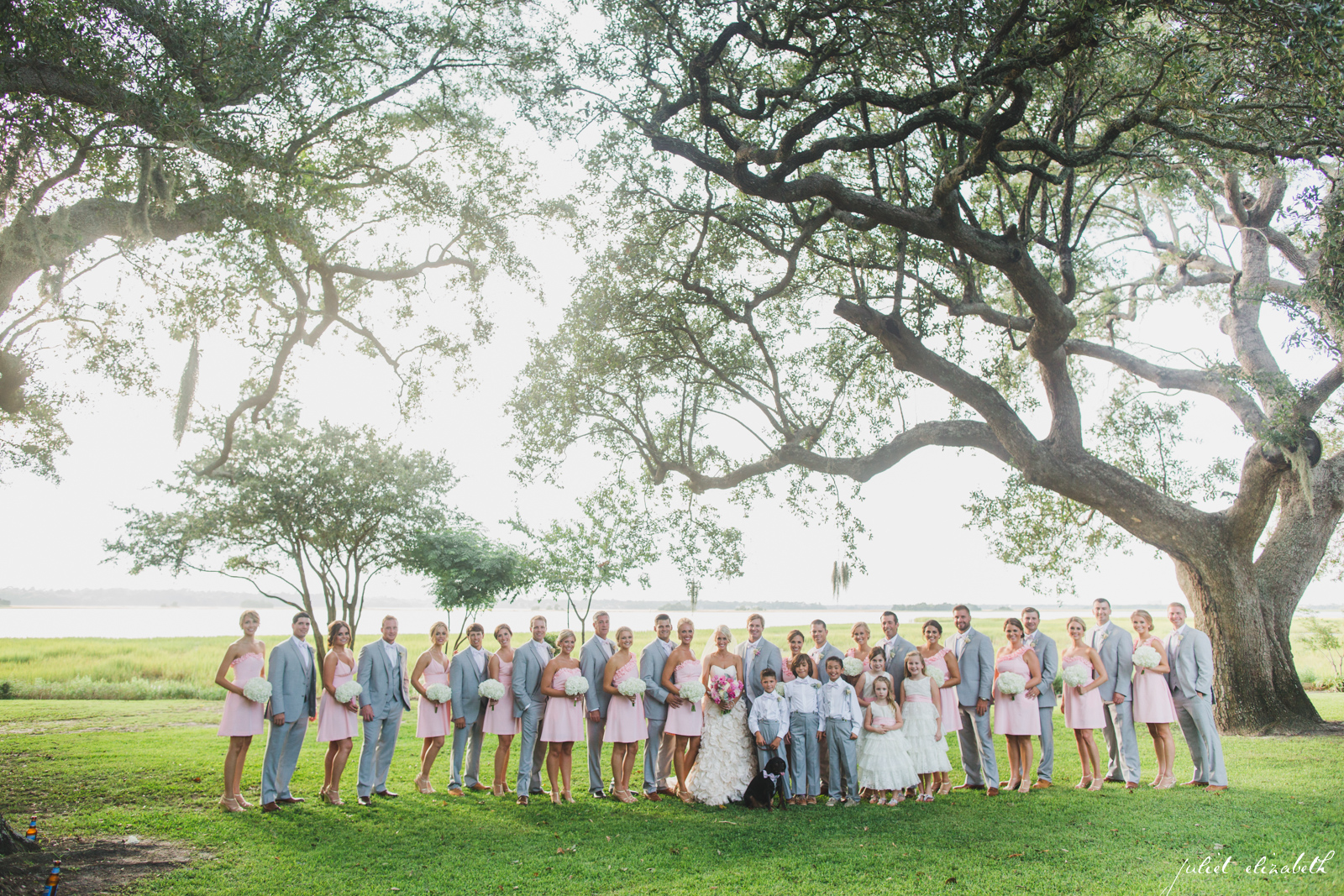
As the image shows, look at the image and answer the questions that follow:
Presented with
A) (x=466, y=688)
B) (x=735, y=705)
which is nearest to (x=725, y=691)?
(x=735, y=705)

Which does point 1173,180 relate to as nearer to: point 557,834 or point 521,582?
point 557,834

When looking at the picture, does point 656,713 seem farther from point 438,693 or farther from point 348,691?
point 348,691

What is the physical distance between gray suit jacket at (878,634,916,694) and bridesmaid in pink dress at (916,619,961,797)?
0.18 meters

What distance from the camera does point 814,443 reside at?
14.4 metres

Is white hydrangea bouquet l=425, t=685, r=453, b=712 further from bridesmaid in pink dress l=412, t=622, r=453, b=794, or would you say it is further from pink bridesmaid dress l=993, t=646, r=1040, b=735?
pink bridesmaid dress l=993, t=646, r=1040, b=735

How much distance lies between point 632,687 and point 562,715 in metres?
0.83

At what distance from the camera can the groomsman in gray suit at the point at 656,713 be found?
8.91 meters

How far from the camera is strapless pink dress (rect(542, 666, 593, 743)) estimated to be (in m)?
8.57

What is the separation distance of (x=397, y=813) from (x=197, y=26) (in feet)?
28.2

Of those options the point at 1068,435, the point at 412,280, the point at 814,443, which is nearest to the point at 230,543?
the point at 412,280

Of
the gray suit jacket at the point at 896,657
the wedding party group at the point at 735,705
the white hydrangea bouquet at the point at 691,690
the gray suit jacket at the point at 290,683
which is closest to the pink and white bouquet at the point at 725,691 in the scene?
the wedding party group at the point at 735,705

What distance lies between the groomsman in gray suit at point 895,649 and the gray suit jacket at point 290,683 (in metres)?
6.35

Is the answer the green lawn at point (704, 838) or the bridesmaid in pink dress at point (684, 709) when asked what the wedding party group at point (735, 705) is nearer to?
the bridesmaid in pink dress at point (684, 709)

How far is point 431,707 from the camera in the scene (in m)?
9.05
